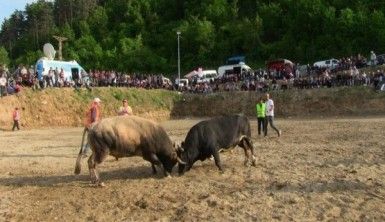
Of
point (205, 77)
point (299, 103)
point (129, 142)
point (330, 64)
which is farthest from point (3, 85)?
point (330, 64)

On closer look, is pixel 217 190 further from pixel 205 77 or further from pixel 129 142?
pixel 205 77

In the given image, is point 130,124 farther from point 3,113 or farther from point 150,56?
point 150,56

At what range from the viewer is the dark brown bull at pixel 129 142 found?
14.0 m

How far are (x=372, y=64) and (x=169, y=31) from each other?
169 feet

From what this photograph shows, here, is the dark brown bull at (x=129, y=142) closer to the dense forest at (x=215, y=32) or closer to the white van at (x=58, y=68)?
the white van at (x=58, y=68)

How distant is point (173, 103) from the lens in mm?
48812

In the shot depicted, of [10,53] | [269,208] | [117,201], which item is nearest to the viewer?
[269,208]

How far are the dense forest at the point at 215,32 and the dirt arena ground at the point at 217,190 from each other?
55536mm

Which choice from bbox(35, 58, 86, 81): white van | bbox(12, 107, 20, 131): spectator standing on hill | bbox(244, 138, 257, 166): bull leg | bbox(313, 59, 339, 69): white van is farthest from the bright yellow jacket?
bbox(313, 59, 339, 69): white van

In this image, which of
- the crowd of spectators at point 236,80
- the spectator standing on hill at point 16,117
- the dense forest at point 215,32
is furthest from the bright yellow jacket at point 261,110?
the dense forest at point 215,32

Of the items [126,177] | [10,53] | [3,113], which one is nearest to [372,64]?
[3,113]

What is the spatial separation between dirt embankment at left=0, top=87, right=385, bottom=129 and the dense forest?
1089 inches

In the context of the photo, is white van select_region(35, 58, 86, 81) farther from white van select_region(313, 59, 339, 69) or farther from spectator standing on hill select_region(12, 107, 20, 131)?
white van select_region(313, 59, 339, 69)

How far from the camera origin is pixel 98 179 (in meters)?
14.0
